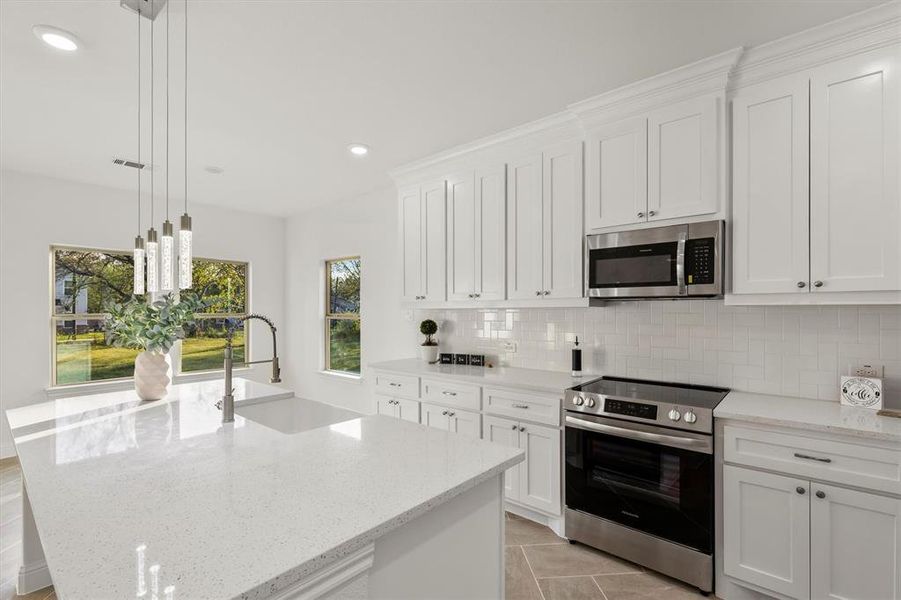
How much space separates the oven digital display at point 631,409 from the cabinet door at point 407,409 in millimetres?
1556

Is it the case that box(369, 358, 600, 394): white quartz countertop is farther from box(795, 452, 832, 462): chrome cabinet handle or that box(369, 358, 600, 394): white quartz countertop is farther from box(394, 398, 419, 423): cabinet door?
box(795, 452, 832, 462): chrome cabinet handle

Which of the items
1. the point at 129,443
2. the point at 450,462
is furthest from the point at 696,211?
the point at 129,443

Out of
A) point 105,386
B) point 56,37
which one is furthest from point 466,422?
point 105,386

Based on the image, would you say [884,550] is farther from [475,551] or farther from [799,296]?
[475,551]

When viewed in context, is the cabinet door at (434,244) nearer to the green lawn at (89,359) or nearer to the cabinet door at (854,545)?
the cabinet door at (854,545)

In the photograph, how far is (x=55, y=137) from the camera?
10.5 ft

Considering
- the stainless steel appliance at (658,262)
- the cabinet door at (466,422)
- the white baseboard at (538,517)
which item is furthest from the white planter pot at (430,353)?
the stainless steel appliance at (658,262)

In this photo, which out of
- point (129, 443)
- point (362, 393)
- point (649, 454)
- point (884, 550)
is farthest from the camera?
point (362, 393)

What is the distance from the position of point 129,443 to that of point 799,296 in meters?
2.91

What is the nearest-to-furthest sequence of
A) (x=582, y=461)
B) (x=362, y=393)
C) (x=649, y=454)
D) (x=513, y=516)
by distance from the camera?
1. (x=649, y=454)
2. (x=582, y=461)
3. (x=513, y=516)
4. (x=362, y=393)

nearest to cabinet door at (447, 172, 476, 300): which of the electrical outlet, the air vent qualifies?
the electrical outlet

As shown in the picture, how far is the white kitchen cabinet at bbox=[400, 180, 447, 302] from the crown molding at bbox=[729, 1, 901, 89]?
214 cm

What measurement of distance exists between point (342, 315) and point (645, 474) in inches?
150

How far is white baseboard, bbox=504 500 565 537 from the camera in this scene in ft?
8.89
